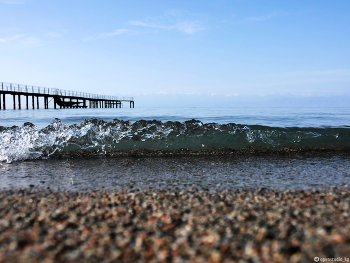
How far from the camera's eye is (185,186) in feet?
17.0

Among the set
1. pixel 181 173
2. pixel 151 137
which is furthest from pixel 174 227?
pixel 151 137

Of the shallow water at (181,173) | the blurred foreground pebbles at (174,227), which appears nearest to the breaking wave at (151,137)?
the shallow water at (181,173)

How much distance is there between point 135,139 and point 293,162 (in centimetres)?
523

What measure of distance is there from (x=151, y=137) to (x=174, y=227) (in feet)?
24.7

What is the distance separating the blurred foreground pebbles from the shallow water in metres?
0.81

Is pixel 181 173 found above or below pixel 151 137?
below

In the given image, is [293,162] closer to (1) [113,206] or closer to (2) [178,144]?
(2) [178,144]

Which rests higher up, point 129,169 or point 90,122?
point 90,122

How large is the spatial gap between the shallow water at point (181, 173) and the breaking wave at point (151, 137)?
1284mm

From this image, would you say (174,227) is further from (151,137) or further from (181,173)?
(151,137)

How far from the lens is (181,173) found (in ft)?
21.0

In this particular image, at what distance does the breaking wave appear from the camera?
31.2ft

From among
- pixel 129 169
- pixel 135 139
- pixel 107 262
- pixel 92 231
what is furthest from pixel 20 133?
pixel 107 262

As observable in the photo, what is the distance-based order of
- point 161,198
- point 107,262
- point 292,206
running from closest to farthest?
point 107,262, point 292,206, point 161,198
